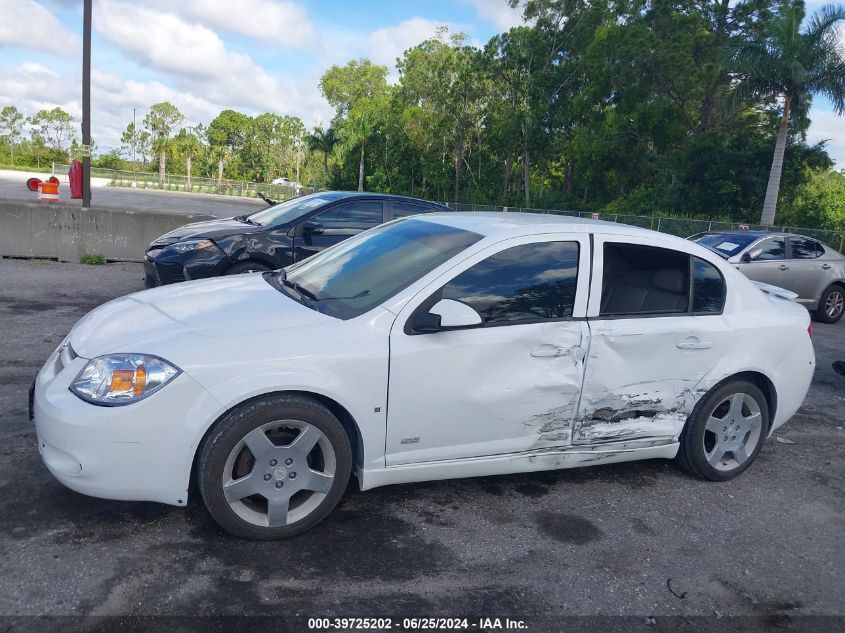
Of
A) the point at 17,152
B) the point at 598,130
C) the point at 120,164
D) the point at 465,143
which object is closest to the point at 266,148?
the point at 120,164

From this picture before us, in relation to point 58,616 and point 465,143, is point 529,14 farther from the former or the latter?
point 58,616

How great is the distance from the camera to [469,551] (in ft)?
11.1

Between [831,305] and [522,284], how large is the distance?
31.7ft

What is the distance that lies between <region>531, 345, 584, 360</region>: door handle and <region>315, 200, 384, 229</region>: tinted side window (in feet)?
16.1

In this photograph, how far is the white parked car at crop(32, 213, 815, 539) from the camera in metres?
3.10

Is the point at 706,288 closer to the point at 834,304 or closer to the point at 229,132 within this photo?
the point at 834,304

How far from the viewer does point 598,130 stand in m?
41.5

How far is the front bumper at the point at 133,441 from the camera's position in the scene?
3023 mm

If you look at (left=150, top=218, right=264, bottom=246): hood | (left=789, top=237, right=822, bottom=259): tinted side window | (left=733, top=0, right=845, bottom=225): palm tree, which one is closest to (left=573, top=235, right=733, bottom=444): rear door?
(left=150, top=218, right=264, bottom=246): hood

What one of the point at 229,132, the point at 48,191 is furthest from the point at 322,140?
the point at 48,191

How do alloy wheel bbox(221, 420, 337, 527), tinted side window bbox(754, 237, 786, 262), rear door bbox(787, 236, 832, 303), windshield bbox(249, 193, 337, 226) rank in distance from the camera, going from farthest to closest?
rear door bbox(787, 236, 832, 303), tinted side window bbox(754, 237, 786, 262), windshield bbox(249, 193, 337, 226), alloy wheel bbox(221, 420, 337, 527)

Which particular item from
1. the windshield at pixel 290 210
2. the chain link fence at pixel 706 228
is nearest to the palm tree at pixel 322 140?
the chain link fence at pixel 706 228

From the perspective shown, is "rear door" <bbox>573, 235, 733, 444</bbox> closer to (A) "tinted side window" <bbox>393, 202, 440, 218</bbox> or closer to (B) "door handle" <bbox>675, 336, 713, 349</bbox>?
(B) "door handle" <bbox>675, 336, 713, 349</bbox>

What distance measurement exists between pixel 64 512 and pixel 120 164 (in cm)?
10709
